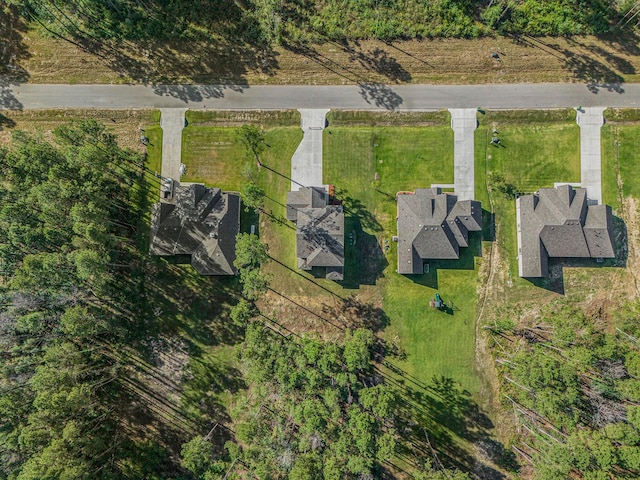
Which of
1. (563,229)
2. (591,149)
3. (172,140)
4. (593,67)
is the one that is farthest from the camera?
(172,140)

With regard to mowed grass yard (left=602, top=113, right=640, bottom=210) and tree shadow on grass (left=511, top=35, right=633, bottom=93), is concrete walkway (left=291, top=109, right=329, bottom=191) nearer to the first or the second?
tree shadow on grass (left=511, top=35, right=633, bottom=93)

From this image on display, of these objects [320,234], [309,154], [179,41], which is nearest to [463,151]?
[309,154]

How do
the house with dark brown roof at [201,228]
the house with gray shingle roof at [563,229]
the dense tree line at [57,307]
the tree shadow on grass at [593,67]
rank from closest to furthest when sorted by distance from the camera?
the dense tree line at [57,307] → the house with gray shingle roof at [563,229] → the house with dark brown roof at [201,228] → the tree shadow on grass at [593,67]

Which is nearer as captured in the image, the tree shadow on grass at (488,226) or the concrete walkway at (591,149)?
the concrete walkway at (591,149)

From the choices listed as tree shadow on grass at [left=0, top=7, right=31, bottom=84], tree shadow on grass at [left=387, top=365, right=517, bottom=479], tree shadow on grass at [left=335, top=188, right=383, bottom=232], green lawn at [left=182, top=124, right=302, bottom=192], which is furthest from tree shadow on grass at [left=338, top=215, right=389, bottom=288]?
tree shadow on grass at [left=0, top=7, right=31, bottom=84]

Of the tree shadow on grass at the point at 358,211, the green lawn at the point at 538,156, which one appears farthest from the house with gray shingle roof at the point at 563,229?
the tree shadow on grass at the point at 358,211

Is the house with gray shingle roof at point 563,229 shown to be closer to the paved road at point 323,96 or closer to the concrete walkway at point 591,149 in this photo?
the concrete walkway at point 591,149

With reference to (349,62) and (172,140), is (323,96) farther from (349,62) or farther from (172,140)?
(172,140)
